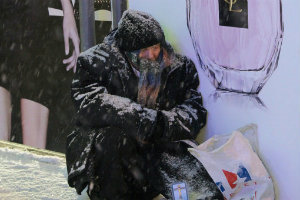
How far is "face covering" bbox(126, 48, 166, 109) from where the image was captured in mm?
3258

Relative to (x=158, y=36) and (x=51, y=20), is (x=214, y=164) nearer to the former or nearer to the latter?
(x=158, y=36)

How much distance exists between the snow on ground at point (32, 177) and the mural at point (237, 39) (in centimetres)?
123

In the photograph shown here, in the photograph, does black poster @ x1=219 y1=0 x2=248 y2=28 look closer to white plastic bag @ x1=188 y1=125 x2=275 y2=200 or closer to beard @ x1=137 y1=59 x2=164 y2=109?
beard @ x1=137 y1=59 x2=164 y2=109

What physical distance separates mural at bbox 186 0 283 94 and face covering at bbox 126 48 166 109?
0.97 feet

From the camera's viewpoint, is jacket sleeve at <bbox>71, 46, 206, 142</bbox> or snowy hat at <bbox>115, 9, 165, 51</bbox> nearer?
jacket sleeve at <bbox>71, 46, 206, 142</bbox>

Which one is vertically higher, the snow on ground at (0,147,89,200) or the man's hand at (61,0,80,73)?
the man's hand at (61,0,80,73)

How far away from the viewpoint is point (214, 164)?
2943mm

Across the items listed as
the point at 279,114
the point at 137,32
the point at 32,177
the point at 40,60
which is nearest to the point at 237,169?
the point at 279,114

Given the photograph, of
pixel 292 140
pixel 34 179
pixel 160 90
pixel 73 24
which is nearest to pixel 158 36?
pixel 160 90

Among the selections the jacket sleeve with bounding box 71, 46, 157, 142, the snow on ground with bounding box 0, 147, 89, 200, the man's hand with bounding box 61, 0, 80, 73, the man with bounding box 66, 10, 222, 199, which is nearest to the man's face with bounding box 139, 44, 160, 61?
the man with bounding box 66, 10, 222, 199

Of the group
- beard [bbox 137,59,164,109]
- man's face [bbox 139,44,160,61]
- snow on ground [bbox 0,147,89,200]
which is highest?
man's face [bbox 139,44,160,61]

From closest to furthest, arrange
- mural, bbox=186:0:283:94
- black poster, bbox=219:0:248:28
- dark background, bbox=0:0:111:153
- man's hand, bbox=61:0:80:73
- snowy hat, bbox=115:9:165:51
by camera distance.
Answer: mural, bbox=186:0:283:94
black poster, bbox=219:0:248:28
snowy hat, bbox=115:9:165:51
man's hand, bbox=61:0:80:73
dark background, bbox=0:0:111:153

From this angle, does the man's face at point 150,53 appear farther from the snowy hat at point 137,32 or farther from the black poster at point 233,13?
the black poster at point 233,13

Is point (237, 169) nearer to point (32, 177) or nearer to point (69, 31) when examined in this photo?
point (32, 177)
